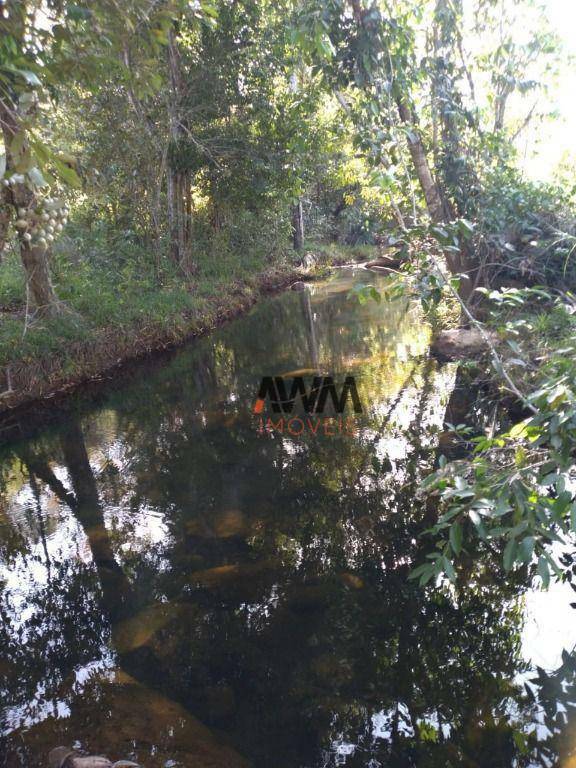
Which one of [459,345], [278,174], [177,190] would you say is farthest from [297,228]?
[459,345]

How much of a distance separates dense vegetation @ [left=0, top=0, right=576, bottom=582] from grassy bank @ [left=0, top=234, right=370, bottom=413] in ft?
0.16

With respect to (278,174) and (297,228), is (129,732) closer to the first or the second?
(278,174)

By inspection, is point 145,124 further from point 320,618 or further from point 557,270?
point 320,618

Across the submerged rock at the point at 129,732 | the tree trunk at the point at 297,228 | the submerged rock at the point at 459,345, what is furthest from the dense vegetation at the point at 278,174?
the tree trunk at the point at 297,228

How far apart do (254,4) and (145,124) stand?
3068 mm

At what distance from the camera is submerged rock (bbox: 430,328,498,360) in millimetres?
7949

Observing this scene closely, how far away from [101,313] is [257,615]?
7.16 m

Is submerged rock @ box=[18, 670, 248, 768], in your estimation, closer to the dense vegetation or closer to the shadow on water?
the shadow on water

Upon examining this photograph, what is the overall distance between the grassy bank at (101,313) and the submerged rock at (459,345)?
5015 millimetres

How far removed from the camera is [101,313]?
31.4 feet

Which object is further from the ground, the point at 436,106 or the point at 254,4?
the point at 254,4

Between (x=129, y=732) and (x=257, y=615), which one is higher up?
(x=257, y=615)

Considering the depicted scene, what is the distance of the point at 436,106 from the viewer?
7.50m

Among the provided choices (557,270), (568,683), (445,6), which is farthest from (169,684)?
(445,6)
